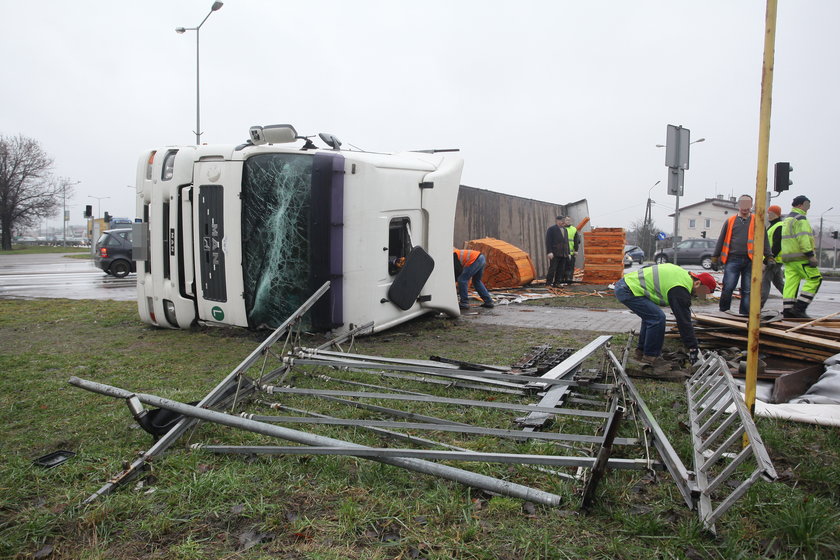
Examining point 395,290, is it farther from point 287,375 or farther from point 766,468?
point 766,468

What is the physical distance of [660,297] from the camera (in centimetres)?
570

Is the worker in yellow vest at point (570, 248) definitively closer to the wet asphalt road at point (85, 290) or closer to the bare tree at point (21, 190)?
the wet asphalt road at point (85, 290)

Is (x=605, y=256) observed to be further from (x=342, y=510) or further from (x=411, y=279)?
(x=342, y=510)

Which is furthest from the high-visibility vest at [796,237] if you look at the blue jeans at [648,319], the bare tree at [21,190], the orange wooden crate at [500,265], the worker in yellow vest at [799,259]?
the bare tree at [21,190]

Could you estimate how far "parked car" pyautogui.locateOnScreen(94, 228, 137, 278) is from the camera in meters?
19.0

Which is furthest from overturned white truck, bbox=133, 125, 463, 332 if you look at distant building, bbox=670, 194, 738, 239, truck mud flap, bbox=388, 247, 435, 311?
distant building, bbox=670, 194, 738, 239

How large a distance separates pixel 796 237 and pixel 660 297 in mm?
3897

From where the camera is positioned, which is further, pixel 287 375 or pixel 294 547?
pixel 287 375

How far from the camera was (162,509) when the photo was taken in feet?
8.73

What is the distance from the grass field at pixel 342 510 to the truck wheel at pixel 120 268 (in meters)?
16.7

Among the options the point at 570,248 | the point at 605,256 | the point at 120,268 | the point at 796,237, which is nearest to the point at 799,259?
the point at 796,237

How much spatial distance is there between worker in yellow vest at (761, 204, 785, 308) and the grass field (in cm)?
565

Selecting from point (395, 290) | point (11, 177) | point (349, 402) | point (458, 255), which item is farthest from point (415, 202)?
point (11, 177)

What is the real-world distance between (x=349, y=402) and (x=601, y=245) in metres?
12.9
